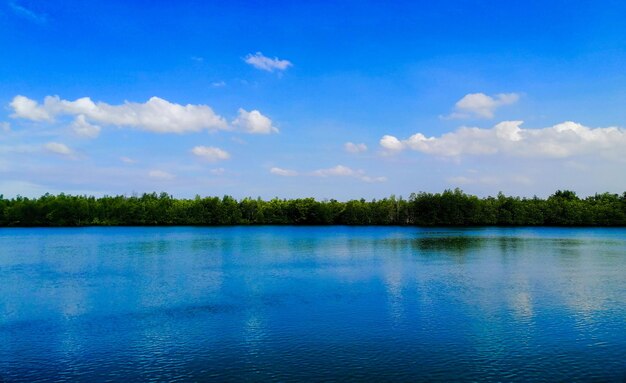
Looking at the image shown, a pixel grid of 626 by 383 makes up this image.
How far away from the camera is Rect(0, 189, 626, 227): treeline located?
129m

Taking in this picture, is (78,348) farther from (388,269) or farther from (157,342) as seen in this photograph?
(388,269)

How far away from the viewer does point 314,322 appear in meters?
21.0

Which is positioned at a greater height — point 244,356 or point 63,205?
point 63,205

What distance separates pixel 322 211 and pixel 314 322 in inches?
4955

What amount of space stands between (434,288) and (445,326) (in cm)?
921

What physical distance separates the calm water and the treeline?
94.4 m

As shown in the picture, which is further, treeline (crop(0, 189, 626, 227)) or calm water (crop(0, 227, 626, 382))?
treeline (crop(0, 189, 626, 227))

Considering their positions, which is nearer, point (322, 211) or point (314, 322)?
point (314, 322)

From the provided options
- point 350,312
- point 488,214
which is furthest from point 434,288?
point 488,214

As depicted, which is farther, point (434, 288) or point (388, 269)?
point (388, 269)

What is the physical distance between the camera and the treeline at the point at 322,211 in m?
129

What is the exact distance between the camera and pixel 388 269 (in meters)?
38.9

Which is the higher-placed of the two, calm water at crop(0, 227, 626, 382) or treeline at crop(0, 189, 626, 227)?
treeline at crop(0, 189, 626, 227)

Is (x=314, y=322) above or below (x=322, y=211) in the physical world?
below
